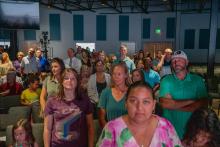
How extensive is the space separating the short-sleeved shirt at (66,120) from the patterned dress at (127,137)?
3.09 ft

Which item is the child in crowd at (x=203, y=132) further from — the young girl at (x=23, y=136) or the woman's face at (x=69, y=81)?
the young girl at (x=23, y=136)

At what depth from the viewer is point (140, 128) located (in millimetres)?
1561

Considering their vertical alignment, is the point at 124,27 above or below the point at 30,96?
above

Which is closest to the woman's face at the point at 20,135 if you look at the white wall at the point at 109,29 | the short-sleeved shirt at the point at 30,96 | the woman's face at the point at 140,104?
the woman's face at the point at 140,104

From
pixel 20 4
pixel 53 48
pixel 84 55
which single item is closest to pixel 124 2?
pixel 53 48

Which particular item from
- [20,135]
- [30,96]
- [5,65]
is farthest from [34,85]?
[5,65]

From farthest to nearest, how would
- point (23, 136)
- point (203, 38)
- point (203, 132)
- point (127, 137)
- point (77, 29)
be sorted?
1. point (203, 38)
2. point (77, 29)
3. point (23, 136)
4. point (203, 132)
5. point (127, 137)

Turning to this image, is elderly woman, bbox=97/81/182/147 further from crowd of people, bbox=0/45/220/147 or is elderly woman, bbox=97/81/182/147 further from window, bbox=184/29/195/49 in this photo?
window, bbox=184/29/195/49

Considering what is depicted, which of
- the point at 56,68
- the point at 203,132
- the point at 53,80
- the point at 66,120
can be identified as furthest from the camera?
the point at 53,80

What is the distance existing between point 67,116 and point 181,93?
47.0 inches

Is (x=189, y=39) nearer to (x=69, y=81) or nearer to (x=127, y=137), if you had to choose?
(x=69, y=81)

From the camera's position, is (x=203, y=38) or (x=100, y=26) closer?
(x=100, y=26)

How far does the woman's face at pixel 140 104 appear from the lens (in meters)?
1.53

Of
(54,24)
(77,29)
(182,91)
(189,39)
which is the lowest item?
(182,91)
